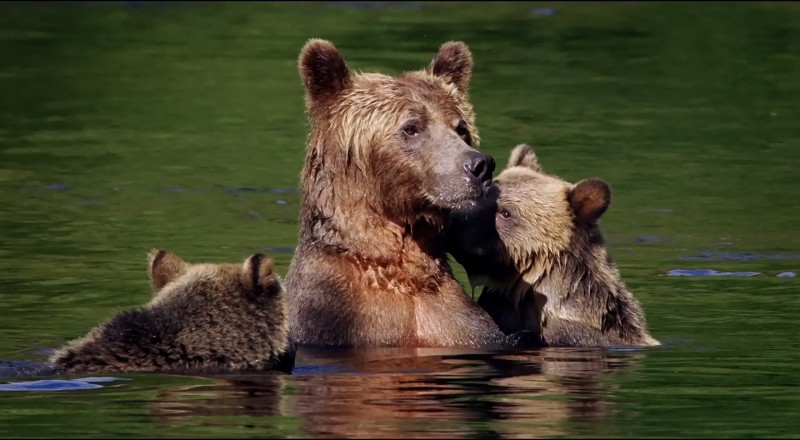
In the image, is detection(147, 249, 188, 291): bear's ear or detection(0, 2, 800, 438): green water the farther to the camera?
detection(147, 249, 188, 291): bear's ear

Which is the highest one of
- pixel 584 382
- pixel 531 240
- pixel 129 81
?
pixel 129 81

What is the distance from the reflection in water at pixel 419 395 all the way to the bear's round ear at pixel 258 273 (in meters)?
0.53

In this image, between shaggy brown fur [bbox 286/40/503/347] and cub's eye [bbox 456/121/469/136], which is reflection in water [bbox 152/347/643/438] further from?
cub's eye [bbox 456/121/469/136]

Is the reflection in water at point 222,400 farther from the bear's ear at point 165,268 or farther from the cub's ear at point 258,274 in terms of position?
the bear's ear at point 165,268

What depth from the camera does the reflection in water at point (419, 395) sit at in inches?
381

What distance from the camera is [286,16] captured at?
32875 millimetres

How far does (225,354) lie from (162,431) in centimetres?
116

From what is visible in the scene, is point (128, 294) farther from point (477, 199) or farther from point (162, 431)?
point (162, 431)

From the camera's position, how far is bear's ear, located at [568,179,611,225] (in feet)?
41.1

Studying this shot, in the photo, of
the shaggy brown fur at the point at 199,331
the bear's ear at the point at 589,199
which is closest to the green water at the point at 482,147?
the shaggy brown fur at the point at 199,331

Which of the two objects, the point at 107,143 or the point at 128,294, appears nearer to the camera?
the point at 128,294

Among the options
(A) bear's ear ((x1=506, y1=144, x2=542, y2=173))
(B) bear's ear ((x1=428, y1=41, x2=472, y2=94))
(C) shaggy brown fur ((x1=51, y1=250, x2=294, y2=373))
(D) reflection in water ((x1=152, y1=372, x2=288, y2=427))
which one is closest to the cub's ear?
(C) shaggy brown fur ((x1=51, y1=250, x2=294, y2=373))

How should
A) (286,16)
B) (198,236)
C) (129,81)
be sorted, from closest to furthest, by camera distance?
(198,236)
(129,81)
(286,16)

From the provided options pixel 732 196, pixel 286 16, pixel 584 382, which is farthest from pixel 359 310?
pixel 286 16
